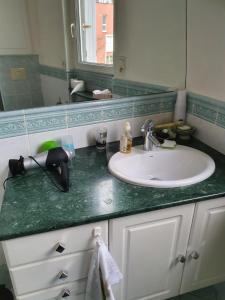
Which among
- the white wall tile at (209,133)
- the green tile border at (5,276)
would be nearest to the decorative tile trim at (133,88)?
the white wall tile at (209,133)

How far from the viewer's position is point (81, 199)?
0.93 m

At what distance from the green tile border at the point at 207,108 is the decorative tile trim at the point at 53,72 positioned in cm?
73

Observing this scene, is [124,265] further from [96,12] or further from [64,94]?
[96,12]

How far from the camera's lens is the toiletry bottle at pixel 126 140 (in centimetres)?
122

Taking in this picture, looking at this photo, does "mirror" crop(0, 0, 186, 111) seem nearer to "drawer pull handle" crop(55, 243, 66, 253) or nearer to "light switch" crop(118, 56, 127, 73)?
"light switch" crop(118, 56, 127, 73)

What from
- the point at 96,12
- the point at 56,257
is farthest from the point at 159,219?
the point at 96,12

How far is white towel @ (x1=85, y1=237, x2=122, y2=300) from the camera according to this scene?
0.88 metres

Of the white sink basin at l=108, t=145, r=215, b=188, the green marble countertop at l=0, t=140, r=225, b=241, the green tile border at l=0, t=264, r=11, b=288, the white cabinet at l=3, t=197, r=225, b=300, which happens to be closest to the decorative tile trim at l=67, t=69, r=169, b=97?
the white sink basin at l=108, t=145, r=215, b=188

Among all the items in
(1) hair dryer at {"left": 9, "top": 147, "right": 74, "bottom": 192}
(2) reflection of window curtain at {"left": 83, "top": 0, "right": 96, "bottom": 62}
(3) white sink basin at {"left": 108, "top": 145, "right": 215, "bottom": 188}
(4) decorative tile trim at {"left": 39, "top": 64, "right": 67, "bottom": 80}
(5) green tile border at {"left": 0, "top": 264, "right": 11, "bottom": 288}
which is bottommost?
(5) green tile border at {"left": 0, "top": 264, "right": 11, "bottom": 288}

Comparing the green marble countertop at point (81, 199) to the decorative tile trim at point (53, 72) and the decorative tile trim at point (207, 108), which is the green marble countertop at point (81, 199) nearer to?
the decorative tile trim at point (207, 108)

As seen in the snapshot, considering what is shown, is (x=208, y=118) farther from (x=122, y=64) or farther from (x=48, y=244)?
(x=48, y=244)

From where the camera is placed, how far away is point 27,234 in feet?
2.61

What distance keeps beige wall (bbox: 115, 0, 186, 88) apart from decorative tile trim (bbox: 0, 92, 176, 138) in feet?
0.42

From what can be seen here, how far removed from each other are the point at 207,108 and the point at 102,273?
0.96m
